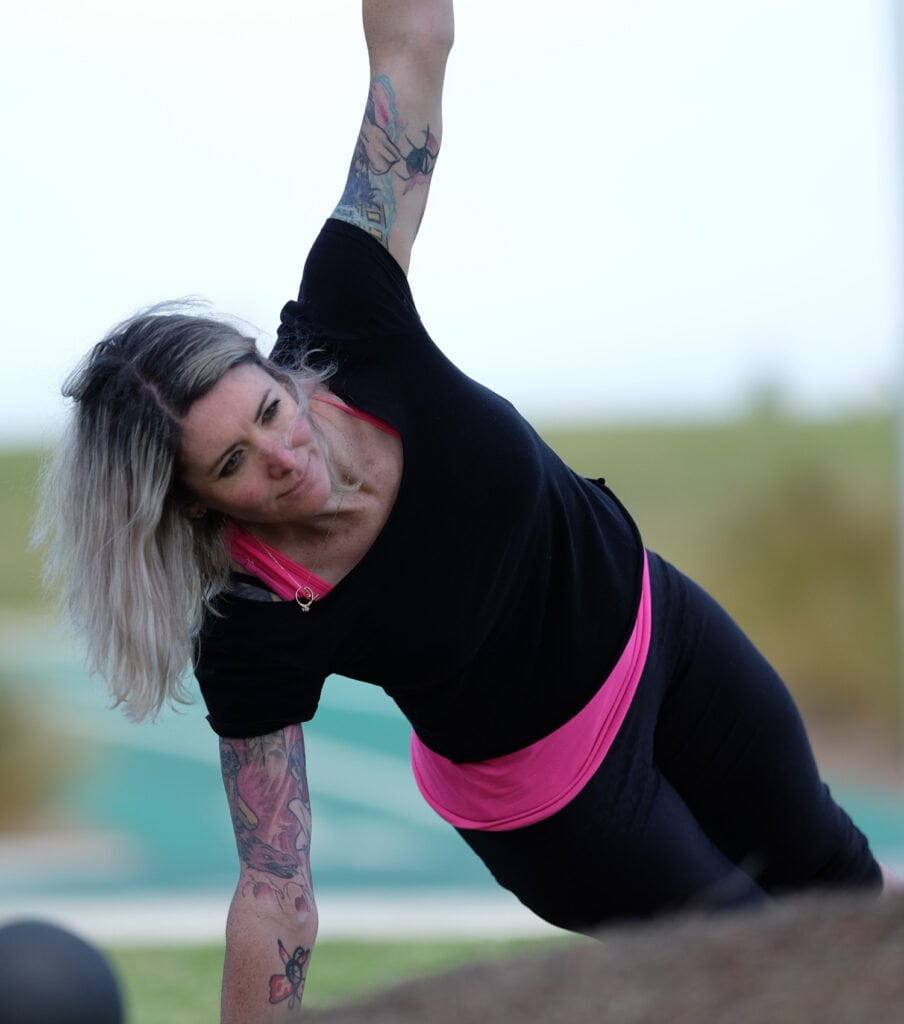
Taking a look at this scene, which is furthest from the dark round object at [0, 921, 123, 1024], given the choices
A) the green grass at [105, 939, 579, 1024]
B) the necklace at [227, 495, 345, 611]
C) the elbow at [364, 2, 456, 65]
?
the green grass at [105, 939, 579, 1024]

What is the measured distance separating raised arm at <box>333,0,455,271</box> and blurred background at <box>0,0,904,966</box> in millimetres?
5077

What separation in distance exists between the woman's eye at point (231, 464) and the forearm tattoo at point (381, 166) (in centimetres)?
43

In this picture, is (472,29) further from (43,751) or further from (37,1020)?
(37,1020)

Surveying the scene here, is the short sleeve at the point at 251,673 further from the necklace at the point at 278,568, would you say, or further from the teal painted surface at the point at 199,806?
the teal painted surface at the point at 199,806

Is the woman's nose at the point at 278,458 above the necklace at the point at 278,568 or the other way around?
above

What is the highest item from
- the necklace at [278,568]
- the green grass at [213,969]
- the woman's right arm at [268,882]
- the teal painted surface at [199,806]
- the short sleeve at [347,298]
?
the short sleeve at [347,298]

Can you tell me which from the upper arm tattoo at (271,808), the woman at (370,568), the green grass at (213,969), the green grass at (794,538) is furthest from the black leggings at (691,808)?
the green grass at (794,538)

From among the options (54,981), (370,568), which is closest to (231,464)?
(370,568)

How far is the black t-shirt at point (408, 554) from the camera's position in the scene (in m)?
2.20

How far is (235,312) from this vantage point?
7.58 ft

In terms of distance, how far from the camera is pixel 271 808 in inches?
87.1

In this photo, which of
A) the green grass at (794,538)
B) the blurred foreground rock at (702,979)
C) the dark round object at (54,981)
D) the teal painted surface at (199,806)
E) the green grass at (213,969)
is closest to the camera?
the blurred foreground rock at (702,979)

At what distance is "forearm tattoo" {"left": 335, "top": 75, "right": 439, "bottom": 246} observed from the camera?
226cm

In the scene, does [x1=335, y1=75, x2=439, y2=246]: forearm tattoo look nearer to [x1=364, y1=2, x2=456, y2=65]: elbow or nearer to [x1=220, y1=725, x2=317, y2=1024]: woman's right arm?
[x1=364, y1=2, x2=456, y2=65]: elbow
